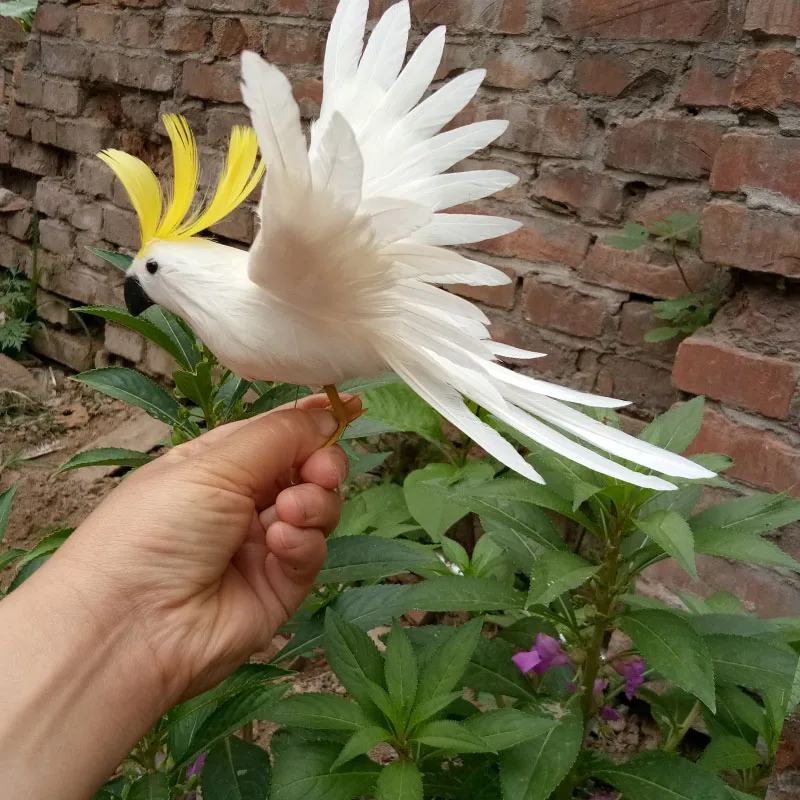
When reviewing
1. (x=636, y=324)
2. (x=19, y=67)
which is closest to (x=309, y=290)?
(x=636, y=324)

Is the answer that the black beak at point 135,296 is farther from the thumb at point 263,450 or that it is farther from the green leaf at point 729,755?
the green leaf at point 729,755

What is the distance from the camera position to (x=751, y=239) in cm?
103

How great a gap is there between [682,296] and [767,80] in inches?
13.1

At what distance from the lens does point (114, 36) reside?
1908mm

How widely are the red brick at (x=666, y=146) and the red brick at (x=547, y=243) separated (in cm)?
13

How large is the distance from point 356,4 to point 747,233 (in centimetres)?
71

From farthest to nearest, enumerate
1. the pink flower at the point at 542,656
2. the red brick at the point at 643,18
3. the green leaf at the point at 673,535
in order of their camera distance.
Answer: the red brick at the point at 643,18 < the pink flower at the point at 542,656 < the green leaf at the point at 673,535

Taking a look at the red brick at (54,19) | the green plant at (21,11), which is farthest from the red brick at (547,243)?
the green plant at (21,11)

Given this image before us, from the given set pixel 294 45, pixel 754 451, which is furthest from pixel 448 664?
pixel 294 45

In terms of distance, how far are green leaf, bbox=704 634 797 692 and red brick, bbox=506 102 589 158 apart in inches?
33.9

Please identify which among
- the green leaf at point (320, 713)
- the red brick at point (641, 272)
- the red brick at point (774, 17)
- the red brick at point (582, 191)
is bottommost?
the green leaf at point (320, 713)

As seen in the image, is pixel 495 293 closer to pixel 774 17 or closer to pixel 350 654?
pixel 774 17

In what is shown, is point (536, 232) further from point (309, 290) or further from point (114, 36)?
point (114, 36)

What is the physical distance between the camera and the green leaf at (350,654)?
70 centimetres
